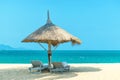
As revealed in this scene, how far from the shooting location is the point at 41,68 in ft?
43.8

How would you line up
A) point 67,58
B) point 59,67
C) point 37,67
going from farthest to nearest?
point 67,58 → point 37,67 → point 59,67

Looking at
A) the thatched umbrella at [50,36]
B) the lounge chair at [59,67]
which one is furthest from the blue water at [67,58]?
the lounge chair at [59,67]

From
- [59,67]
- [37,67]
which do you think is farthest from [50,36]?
[37,67]

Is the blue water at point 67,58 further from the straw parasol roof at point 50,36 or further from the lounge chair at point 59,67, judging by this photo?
the lounge chair at point 59,67

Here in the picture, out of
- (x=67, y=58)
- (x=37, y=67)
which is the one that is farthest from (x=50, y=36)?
(x=67, y=58)

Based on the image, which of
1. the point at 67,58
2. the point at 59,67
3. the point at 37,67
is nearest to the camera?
the point at 59,67

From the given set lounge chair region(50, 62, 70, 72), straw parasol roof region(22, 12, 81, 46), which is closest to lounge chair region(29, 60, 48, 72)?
lounge chair region(50, 62, 70, 72)

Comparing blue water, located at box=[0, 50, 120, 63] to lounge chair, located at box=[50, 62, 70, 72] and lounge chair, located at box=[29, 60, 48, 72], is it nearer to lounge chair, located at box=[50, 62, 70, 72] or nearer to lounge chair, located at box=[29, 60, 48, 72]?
lounge chair, located at box=[29, 60, 48, 72]

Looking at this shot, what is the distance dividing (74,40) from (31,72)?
6.96ft

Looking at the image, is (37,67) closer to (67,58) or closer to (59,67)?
(59,67)

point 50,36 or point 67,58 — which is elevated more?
point 67,58

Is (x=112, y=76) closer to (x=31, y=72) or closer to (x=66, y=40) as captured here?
(x=66, y=40)

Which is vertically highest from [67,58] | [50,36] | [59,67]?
[67,58]

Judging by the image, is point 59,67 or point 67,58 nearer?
point 59,67
